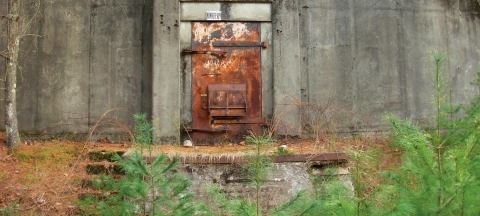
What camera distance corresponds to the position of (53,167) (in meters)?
7.16

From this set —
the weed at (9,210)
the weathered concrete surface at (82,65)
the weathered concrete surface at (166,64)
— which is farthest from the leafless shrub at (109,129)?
the weed at (9,210)

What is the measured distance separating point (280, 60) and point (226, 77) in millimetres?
983

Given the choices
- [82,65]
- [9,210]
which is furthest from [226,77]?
[9,210]

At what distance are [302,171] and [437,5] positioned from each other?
4.95m

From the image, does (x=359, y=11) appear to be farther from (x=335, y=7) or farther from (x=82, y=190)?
(x=82, y=190)

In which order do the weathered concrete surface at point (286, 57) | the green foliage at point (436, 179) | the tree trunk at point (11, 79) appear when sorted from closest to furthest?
the green foliage at point (436, 179) < the tree trunk at point (11, 79) < the weathered concrete surface at point (286, 57)

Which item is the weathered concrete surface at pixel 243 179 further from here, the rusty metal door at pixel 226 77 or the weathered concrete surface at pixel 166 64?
the weathered concrete surface at pixel 166 64

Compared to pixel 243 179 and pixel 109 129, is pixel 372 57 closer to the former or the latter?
pixel 243 179

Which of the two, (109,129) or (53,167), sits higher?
(109,129)

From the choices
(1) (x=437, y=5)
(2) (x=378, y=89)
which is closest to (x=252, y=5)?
(2) (x=378, y=89)

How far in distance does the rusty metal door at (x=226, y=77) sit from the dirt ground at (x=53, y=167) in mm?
364

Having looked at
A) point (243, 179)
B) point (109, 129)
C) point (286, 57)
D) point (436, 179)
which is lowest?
point (243, 179)

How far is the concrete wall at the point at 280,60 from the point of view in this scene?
27.2 ft

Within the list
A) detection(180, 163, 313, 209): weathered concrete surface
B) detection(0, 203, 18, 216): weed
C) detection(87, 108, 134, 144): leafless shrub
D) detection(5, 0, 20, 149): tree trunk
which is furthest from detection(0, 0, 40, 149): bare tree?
detection(180, 163, 313, 209): weathered concrete surface
